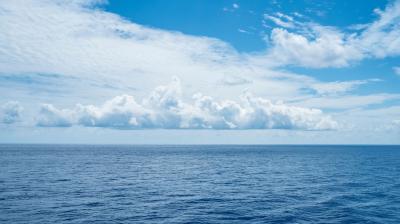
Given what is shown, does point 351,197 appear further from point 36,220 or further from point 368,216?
point 36,220

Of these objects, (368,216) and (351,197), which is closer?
(368,216)

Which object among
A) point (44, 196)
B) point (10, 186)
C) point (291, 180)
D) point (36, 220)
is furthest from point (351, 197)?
point (10, 186)

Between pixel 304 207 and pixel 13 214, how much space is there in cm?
4181

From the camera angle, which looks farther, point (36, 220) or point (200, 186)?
point (200, 186)

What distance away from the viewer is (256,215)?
139 ft

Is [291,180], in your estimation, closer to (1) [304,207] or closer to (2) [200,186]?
(2) [200,186]

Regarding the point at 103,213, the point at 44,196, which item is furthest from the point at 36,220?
the point at 44,196

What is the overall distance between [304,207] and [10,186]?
57.1 m

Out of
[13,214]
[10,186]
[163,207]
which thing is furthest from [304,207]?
[10,186]

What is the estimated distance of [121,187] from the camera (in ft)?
211

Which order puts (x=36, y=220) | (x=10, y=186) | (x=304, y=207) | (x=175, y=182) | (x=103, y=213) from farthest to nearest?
(x=175, y=182) < (x=10, y=186) < (x=304, y=207) < (x=103, y=213) < (x=36, y=220)

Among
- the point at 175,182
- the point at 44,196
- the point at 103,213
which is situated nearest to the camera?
the point at 103,213

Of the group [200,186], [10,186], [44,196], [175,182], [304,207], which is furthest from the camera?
[175,182]

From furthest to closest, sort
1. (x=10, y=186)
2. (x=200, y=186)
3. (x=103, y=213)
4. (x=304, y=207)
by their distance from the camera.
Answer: (x=200, y=186) → (x=10, y=186) → (x=304, y=207) → (x=103, y=213)
